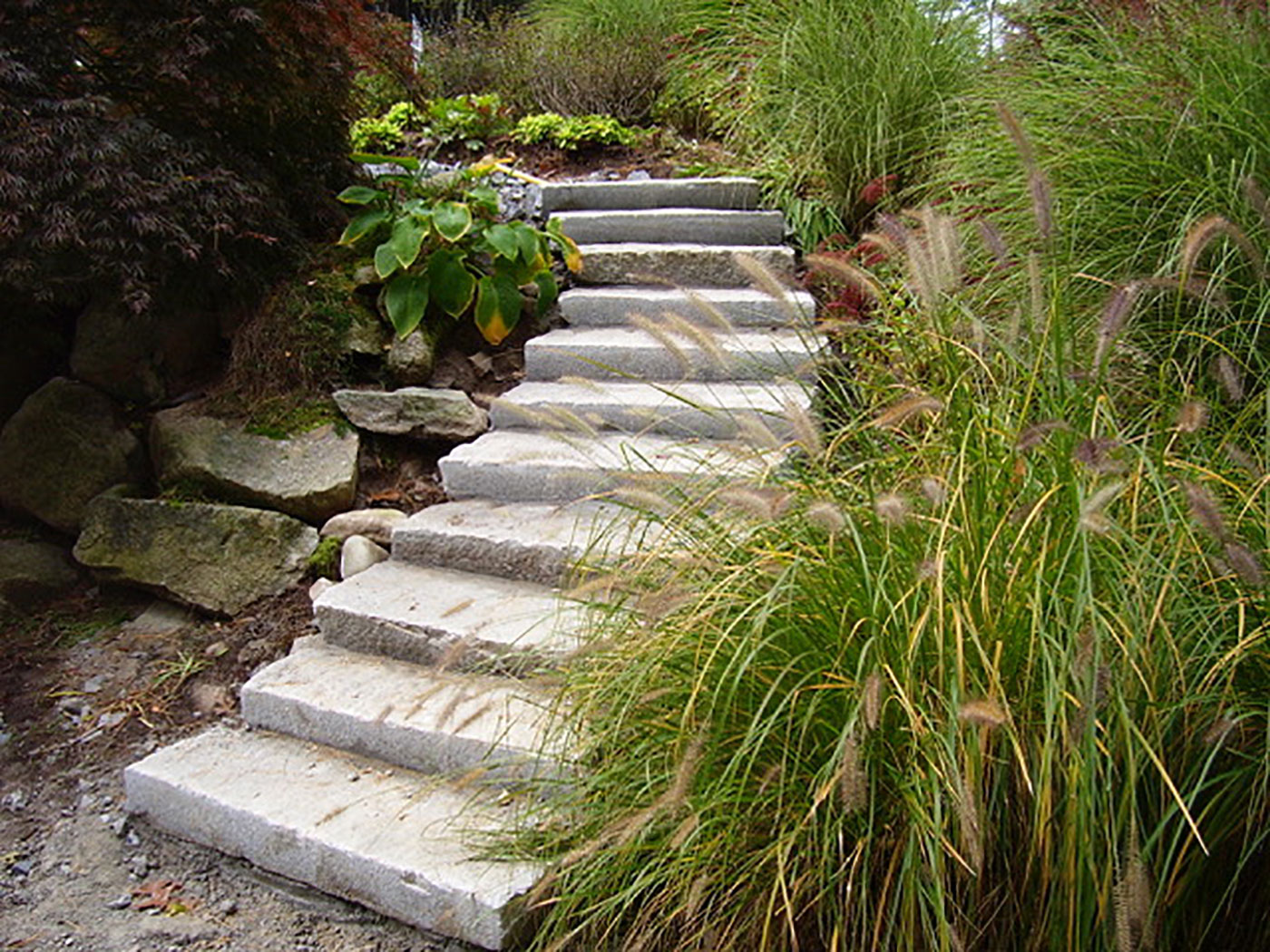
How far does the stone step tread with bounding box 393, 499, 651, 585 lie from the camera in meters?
3.11

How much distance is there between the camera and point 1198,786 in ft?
5.16

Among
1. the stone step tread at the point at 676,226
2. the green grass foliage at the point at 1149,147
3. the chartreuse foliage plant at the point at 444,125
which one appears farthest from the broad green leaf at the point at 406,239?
the green grass foliage at the point at 1149,147

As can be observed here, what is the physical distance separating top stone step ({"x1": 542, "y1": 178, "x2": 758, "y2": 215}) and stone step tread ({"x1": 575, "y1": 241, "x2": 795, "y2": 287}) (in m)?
0.30

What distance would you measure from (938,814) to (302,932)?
4.80 ft

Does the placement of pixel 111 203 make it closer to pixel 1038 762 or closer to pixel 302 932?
pixel 302 932

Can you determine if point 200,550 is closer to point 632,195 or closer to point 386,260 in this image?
point 386,260

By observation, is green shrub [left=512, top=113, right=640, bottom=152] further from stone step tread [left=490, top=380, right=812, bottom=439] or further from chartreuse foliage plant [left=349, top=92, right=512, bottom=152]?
stone step tread [left=490, top=380, right=812, bottom=439]

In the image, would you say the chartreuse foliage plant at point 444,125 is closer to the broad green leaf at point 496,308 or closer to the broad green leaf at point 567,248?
the broad green leaf at point 567,248

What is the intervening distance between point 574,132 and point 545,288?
4.33ft

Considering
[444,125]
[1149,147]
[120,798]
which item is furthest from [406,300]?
[1149,147]

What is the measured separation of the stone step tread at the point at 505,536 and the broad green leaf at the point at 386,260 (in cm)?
98

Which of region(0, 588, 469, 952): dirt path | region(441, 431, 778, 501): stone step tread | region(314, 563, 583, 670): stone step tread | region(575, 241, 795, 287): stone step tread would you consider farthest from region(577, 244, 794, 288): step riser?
region(0, 588, 469, 952): dirt path

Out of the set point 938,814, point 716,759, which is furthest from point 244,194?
point 938,814

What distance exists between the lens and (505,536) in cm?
322
